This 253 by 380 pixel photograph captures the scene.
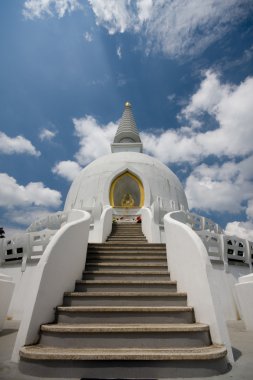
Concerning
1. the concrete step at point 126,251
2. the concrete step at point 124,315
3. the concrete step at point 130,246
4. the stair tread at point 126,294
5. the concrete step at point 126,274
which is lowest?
the concrete step at point 124,315

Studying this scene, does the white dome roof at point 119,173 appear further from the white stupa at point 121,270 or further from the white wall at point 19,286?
the white wall at point 19,286

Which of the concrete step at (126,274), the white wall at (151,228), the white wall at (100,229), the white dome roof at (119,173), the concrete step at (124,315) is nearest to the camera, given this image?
the concrete step at (124,315)

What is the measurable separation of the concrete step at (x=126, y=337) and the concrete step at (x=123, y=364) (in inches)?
16.1

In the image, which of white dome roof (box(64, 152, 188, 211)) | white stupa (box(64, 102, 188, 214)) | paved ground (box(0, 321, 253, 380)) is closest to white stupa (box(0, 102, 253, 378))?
paved ground (box(0, 321, 253, 380))

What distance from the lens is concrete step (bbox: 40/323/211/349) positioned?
3.38 m

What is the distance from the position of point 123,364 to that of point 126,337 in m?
0.50

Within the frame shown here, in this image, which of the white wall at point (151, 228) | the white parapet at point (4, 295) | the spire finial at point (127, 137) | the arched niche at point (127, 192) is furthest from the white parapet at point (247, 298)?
the spire finial at point (127, 137)

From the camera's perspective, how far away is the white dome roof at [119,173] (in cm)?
1644

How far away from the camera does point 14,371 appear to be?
289cm

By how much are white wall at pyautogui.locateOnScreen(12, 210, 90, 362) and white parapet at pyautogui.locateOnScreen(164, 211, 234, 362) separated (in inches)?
78.9

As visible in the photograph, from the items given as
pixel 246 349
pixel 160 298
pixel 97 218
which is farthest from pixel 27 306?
pixel 97 218

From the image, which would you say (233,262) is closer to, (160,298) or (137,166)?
(160,298)

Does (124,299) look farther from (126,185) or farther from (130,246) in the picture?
(126,185)

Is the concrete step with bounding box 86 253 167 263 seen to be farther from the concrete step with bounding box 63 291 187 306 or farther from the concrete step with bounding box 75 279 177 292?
the concrete step with bounding box 63 291 187 306
